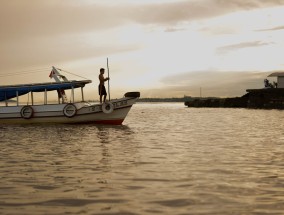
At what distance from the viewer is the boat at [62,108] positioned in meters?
27.1

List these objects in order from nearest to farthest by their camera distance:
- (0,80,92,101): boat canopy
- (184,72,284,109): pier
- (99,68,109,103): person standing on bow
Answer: (99,68,109,103): person standing on bow → (0,80,92,101): boat canopy → (184,72,284,109): pier

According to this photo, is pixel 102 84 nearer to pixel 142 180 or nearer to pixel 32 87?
pixel 32 87

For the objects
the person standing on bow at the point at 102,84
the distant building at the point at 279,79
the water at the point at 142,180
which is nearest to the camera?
the water at the point at 142,180

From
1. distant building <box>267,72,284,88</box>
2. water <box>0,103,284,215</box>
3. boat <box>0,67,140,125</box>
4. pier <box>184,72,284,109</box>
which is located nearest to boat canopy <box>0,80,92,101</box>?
boat <box>0,67,140,125</box>

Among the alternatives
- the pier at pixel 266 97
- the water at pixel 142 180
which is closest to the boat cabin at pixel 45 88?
the water at pixel 142 180

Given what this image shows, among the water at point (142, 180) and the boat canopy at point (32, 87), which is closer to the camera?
the water at point (142, 180)

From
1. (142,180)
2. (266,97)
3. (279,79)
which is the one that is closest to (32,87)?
(142,180)

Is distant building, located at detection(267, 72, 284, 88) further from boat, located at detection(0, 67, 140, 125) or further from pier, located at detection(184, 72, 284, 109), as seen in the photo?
boat, located at detection(0, 67, 140, 125)

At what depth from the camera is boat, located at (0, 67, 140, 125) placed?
27.1m

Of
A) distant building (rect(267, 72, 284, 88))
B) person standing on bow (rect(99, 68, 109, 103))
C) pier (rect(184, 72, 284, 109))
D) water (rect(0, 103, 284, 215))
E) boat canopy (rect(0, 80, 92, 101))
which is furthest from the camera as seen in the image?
distant building (rect(267, 72, 284, 88))

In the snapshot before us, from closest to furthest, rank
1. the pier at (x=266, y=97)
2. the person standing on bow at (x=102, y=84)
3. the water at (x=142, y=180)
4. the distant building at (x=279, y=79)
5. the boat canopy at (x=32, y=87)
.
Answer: the water at (x=142, y=180)
the person standing on bow at (x=102, y=84)
the boat canopy at (x=32, y=87)
the pier at (x=266, y=97)
the distant building at (x=279, y=79)

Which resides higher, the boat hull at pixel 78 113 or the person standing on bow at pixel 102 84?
the person standing on bow at pixel 102 84

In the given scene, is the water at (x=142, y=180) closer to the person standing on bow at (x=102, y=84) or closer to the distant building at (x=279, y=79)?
the person standing on bow at (x=102, y=84)

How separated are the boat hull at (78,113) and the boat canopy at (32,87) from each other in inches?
56.1
